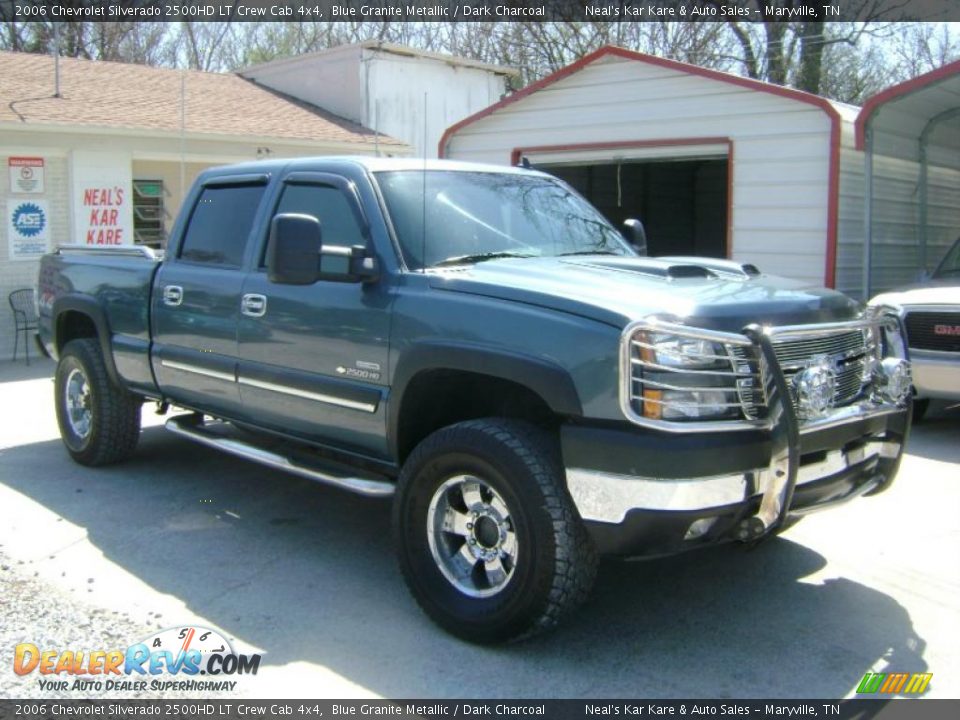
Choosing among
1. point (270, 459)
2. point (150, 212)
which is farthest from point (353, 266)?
point (150, 212)

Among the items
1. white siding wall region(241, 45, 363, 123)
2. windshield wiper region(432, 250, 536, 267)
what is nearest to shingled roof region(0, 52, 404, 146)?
white siding wall region(241, 45, 363, 123)

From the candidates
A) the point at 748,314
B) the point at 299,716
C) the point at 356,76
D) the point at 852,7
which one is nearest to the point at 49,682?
the point at 299,716

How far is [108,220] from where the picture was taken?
44.6 feet

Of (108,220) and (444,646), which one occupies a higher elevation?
(108,220)

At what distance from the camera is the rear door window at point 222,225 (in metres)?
5.80

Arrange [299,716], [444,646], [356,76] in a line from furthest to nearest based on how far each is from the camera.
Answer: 1. [356,76]
2. [444,646]
3. [299,716]

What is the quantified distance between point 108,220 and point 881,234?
9772 mm

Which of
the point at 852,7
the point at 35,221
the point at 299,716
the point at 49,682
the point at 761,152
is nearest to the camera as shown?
the point at 299,716

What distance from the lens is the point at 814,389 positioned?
4016 millimetres

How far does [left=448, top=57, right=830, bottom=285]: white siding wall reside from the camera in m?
11.0

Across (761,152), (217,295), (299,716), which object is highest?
(761,152)

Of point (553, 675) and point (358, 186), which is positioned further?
point (358, 186)

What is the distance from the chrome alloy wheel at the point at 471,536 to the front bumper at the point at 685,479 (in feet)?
1.47

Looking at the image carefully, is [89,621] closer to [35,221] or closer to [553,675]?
[553,675]
